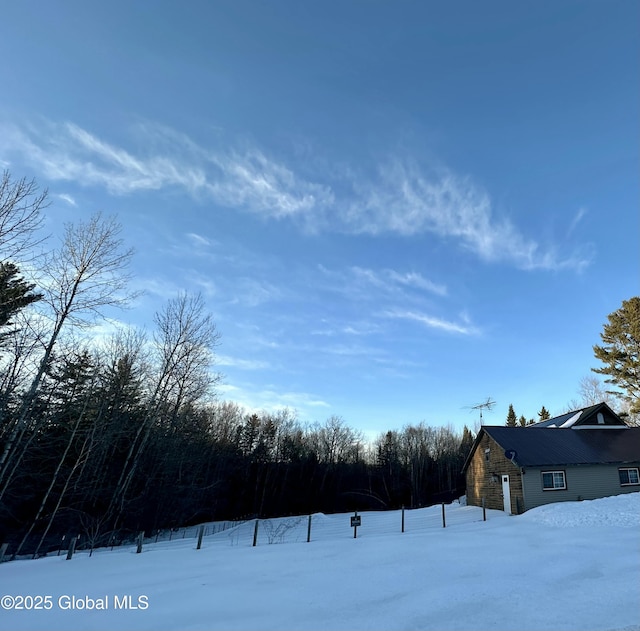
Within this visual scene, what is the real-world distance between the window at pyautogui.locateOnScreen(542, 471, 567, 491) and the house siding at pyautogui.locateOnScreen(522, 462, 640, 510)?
180mm

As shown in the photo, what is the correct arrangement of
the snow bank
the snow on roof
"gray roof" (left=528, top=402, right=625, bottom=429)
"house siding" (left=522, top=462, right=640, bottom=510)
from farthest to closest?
the snow on roof < "gray roof" (left=528, top=402, right=625, bottom=429) < "house siding" (left=522, top=462, right=640, bottom=510) < the snow bank

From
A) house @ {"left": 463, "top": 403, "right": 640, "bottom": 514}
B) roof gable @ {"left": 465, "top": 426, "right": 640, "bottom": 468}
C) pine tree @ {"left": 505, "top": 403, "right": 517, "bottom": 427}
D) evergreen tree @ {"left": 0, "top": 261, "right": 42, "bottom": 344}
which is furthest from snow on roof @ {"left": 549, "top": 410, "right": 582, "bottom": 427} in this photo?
pine tree @ {"left": 505, "top": 403, "right": 517, "bottom": 427}

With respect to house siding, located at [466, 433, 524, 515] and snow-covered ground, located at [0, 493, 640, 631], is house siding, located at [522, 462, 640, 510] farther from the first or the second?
snow-covered ground, located at [0, 493, 640, 631]

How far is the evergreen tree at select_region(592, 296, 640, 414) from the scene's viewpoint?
32.4 meters

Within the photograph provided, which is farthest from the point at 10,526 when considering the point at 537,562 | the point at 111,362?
the point at 537,562

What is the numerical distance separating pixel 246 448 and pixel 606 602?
43.4 metres

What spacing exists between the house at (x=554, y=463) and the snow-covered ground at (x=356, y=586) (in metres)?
7.54

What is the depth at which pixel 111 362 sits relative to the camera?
22328mm

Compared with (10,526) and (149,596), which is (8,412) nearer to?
(149,596)

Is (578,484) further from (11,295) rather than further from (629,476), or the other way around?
(11,295)

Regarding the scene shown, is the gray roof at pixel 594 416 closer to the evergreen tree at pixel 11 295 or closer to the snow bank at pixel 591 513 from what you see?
the snow bank at pixel 591 513

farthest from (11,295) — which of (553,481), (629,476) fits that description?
(629,476)

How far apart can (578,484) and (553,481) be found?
5.44 ft

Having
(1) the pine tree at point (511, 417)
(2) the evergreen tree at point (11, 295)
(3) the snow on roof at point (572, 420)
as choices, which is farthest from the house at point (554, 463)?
(1) the pine tree at point (511, 417)
